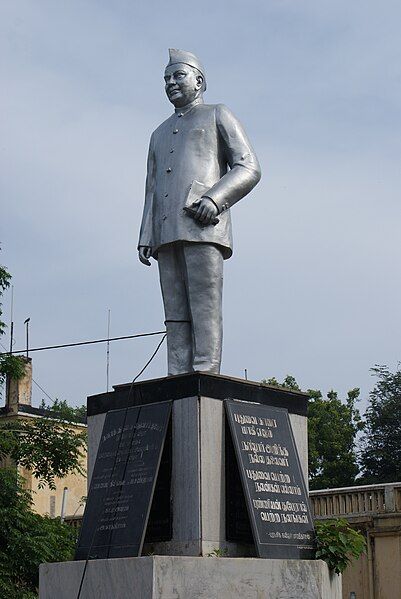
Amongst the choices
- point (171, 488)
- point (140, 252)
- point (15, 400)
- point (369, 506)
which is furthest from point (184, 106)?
point (15, 400)

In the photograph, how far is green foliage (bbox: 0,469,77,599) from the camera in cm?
1766

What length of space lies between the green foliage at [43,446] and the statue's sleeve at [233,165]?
10553mm

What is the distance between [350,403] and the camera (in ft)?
135

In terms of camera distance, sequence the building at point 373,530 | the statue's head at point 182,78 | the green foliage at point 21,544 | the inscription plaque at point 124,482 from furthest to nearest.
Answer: the building at point 373,530
the green foliage at point 21,544
the statue's head at point 182,78
the inscription plaque at point 124,482

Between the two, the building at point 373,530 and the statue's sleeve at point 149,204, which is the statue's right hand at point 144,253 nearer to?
the statue's sleeve at point 149,204

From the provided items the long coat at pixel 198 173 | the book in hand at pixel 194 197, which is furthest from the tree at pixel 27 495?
the book in hand at pixel 194 197

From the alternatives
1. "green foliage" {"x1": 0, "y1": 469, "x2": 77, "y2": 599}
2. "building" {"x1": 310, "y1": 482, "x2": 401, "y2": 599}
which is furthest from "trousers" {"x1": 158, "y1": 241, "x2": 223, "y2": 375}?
"building" {"x1": 310, "y1": 482, "x2": 401, "y2": 599}

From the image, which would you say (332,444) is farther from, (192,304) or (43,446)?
(192,304)

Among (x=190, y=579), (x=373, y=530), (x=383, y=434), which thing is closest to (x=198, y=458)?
(x=190, y=579)

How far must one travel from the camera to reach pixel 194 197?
345 inches

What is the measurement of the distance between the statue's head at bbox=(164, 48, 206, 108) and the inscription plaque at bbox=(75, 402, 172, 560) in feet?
8.08

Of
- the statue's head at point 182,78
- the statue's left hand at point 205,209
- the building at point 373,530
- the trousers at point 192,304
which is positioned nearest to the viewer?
the statue's left hand at point 205,209

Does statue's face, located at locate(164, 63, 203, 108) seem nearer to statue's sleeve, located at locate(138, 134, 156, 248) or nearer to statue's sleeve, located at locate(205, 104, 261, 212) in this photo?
statue's sleeve, located at locate(205, 104, 261, 212)

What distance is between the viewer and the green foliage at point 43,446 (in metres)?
18.9
